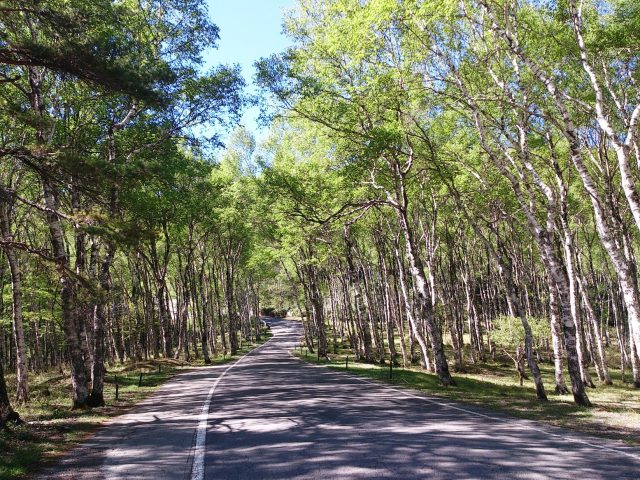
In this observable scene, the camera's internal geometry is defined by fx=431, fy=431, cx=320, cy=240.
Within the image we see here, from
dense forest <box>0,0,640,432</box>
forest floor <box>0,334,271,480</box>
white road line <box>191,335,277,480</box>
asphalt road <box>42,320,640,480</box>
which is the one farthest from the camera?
dense forest <box>0,0,640,432</box>

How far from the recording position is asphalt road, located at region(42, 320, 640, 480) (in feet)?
21.1

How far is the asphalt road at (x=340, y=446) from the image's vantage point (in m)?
6.44

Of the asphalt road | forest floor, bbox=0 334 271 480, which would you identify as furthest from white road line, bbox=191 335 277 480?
forest floor, bbox=0 334 271 480

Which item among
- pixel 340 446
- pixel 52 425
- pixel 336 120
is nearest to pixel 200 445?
pixel 340 446

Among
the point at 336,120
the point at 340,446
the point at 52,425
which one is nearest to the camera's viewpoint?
the point at 340,446

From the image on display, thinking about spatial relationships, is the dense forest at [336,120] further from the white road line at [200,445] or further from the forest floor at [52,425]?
the white road line at [200,445]

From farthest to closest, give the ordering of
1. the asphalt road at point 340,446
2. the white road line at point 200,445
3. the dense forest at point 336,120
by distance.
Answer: the dense forest at point 336,120, the white road line at point 200,445, the asphalt road at point 340,446

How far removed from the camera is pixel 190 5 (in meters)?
16.2

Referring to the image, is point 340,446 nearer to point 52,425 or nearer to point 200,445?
point 200,445

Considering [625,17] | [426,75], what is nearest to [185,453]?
[426,75]

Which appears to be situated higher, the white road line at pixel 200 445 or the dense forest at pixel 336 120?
the dense forest at pixel 336 120

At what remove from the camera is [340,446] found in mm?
7789

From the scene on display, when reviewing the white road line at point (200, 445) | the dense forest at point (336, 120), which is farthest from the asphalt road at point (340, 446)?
the dense forest at point (336, 120)

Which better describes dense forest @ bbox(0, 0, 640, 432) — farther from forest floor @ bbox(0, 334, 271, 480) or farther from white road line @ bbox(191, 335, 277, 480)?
white road line @ bbox(191, 335, 277, 480)
